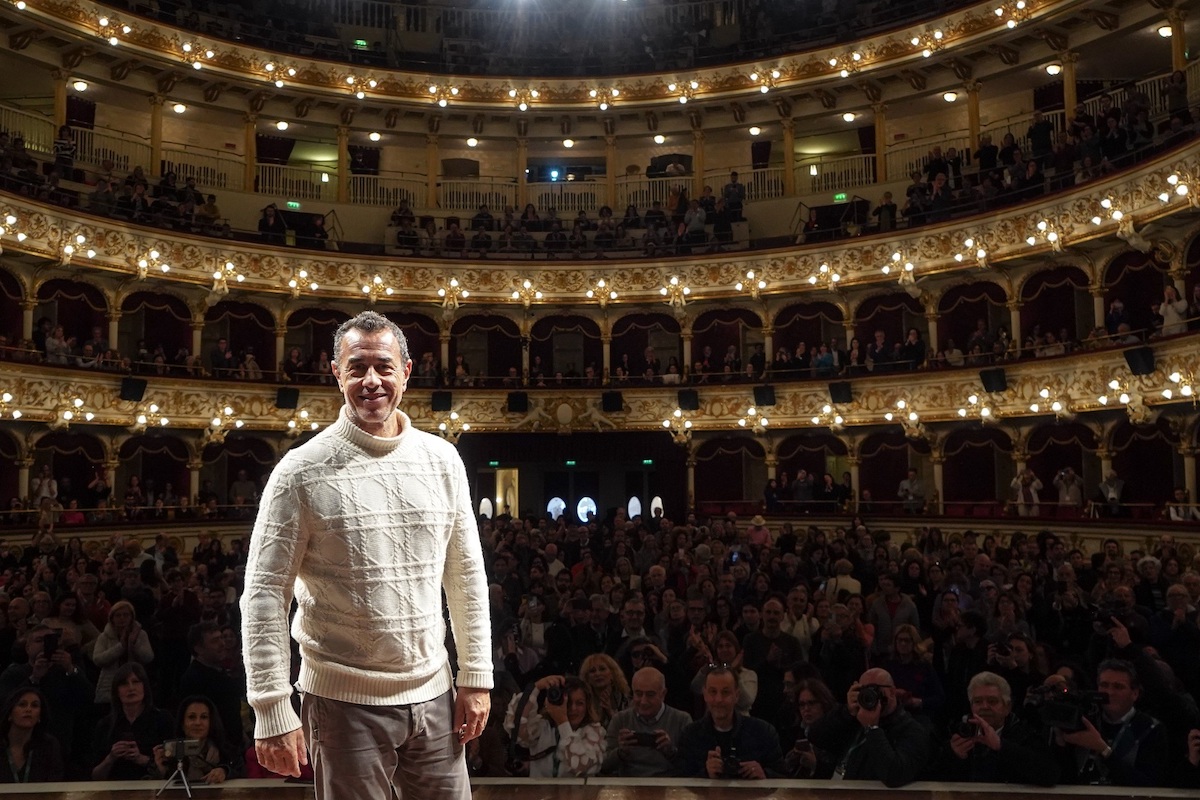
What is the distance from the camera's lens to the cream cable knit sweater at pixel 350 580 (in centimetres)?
290

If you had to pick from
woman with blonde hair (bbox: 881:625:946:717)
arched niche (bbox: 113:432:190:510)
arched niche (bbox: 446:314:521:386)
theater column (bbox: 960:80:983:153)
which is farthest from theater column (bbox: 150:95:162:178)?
woman with blonde hair (bbox: 881:625:946:717)

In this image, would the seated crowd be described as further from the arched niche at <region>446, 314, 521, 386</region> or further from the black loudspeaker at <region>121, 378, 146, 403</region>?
the arched niche at <region>446, 314, 521, 386</region>

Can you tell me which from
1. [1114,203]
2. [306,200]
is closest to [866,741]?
[1114,203]

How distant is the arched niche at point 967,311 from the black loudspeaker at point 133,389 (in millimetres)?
18505

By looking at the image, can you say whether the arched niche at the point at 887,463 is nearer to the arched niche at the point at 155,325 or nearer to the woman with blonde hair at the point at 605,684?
the arched niche at the point at 155,325

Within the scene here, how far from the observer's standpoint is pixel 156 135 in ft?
85.3

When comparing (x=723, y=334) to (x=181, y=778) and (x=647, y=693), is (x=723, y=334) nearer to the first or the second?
(x=647, y=693)

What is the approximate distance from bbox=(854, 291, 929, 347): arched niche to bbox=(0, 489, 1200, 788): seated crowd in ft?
48.9

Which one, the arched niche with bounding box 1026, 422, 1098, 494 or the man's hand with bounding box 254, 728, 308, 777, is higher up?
the arched niche with bounding box 1026, 422, 1098, 494

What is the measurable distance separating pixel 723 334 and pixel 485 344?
708 centimetres

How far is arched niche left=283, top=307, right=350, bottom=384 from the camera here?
82.9 feet

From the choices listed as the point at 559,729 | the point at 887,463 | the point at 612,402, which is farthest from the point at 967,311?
the point at 559,729

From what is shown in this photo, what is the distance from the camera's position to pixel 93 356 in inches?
847

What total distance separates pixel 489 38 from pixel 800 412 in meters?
15.5
